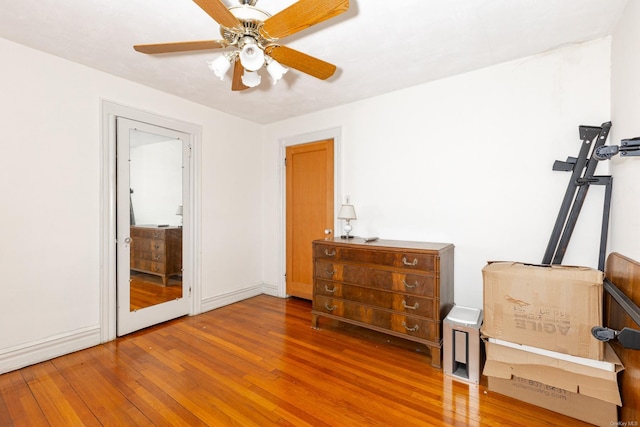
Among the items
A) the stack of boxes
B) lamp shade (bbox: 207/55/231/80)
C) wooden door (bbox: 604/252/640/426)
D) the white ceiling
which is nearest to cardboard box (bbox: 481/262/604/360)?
the stack of boxes

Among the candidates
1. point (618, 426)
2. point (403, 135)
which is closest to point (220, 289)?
point (403, 135)

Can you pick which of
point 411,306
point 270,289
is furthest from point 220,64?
point 270,289

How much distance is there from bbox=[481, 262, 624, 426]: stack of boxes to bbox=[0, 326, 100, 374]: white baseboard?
3.35m

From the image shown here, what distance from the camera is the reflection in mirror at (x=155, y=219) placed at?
3008 mm

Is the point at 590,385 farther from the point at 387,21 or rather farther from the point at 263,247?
the point at 263,247

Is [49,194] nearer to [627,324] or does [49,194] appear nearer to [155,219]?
[155,219]

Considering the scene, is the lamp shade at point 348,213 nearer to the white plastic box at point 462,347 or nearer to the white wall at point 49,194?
the white plastic box at point 462,347

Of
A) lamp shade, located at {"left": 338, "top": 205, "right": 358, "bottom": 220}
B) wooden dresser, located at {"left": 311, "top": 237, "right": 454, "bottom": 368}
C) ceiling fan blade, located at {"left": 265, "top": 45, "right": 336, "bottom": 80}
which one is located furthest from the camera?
lamp shade, located at {"left": 338, "top": 205, "right": 358, "bottom": 220}

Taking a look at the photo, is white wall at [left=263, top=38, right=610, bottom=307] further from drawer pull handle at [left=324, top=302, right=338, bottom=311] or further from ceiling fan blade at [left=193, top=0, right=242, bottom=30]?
ceiling fan blade at [left=193, top=0, right=242, bottom=30]

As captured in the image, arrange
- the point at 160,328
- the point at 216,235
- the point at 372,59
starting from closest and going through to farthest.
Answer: the point at 372,59, the point at 160,328, the point at 216,235

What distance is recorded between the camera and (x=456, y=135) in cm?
280

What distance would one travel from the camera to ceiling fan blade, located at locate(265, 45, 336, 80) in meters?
1.73

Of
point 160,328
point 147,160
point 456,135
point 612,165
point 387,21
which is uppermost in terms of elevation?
point 387,21

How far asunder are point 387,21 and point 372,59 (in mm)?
492
